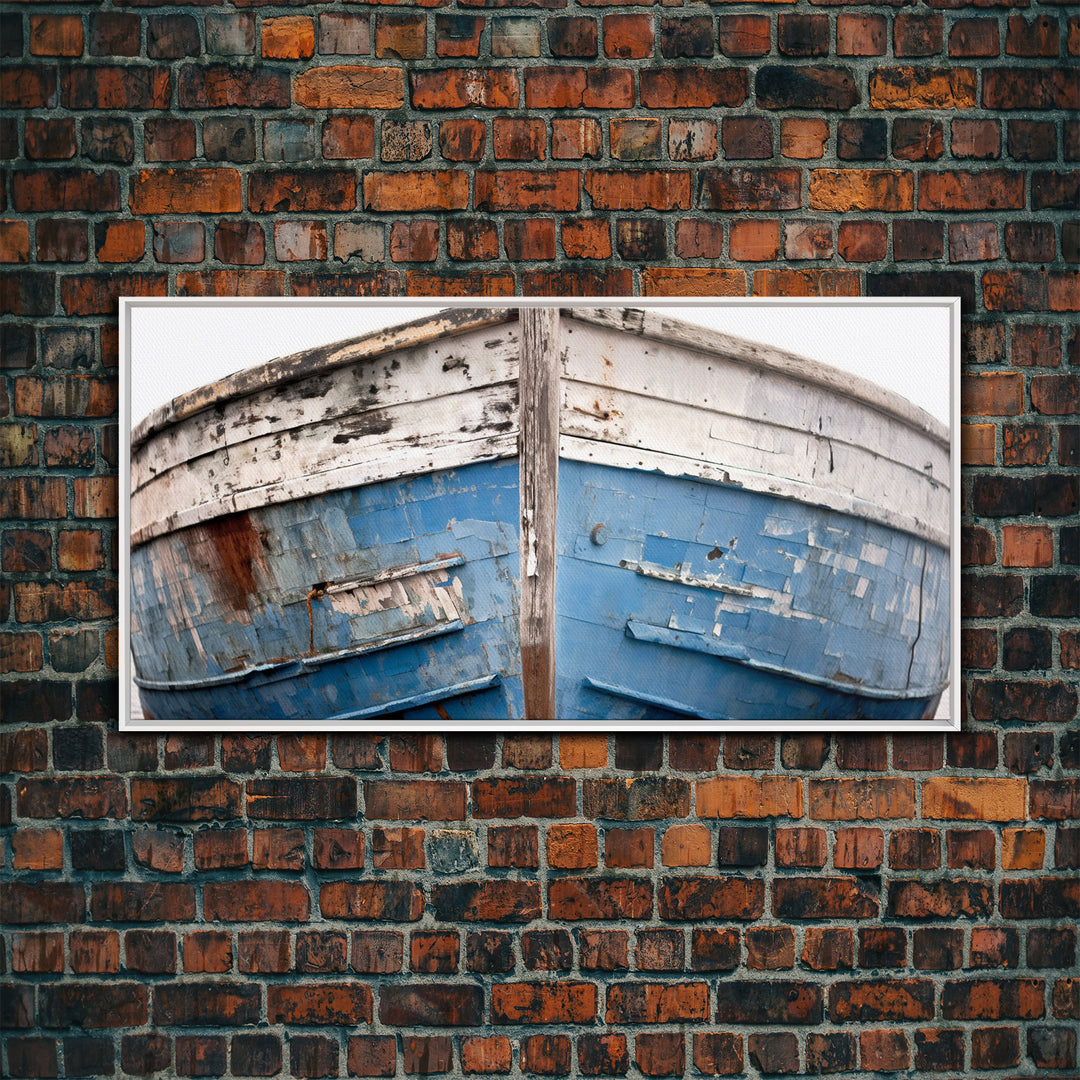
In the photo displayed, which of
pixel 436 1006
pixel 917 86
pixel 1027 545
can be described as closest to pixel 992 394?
pixel 1027 545

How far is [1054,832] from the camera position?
1.65m

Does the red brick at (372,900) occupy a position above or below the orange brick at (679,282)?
below

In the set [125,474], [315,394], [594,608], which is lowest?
[594,608]

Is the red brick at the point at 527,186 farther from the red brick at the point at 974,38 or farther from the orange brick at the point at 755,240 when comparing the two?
the red brick at the point at 974,38

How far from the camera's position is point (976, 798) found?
1.65m

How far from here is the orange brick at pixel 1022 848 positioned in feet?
5.41

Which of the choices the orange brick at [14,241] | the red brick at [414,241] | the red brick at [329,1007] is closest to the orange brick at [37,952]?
the red brick at [329,1007]

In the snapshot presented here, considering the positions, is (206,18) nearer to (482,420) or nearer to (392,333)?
(392,333)

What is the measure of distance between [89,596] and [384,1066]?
3.18ft

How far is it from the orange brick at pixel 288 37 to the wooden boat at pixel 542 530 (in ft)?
1.76

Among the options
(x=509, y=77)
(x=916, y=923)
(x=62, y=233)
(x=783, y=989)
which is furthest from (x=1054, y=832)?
(x=62, y=233)

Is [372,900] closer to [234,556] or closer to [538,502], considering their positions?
[234,556]

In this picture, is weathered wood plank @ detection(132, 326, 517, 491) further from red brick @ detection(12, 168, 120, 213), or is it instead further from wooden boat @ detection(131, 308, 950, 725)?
red brick @ detection(12, 168, 120, 213)

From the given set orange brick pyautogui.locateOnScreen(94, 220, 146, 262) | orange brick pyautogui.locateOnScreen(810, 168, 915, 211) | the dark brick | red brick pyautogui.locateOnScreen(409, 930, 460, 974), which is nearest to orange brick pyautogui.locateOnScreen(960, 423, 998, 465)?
orange brick pyautogui.locateOnScreen(810, 168, 915, 211)
